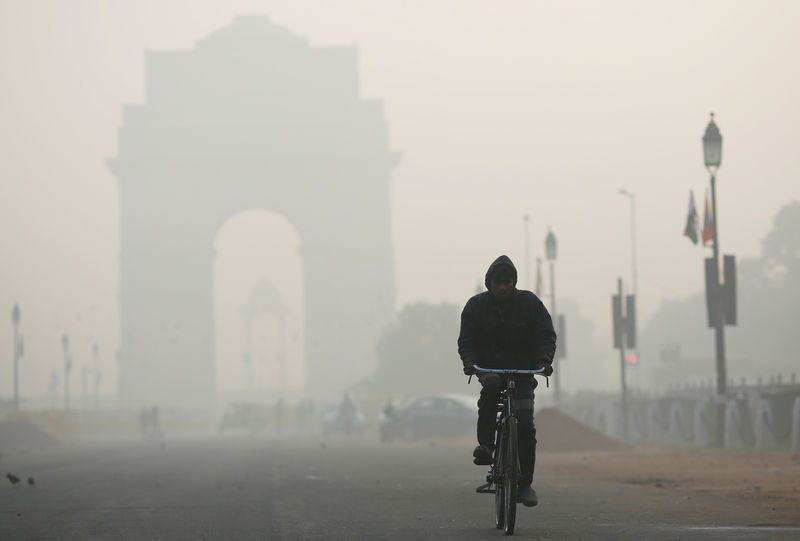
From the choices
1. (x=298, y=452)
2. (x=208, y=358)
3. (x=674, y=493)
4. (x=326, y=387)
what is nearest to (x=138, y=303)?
(x=208, y=358)

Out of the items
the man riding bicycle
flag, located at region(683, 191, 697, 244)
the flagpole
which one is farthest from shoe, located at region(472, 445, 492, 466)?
flag, located at region(683, 191, 697, 244)

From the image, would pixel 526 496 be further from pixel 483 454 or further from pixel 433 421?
pixel 433 421

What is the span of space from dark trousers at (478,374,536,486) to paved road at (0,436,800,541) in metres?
0.50

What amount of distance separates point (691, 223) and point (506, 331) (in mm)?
30678

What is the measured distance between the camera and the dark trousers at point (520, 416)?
974cm

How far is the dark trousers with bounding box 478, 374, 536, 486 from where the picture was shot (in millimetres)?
9742

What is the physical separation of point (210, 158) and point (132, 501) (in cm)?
8950

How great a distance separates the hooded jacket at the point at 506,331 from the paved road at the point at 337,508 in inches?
44.9

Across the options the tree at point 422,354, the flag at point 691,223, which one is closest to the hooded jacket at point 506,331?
the flag at point 691,223

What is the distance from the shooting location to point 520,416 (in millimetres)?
9742

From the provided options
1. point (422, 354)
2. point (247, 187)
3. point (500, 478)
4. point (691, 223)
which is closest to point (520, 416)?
point (500, 478)

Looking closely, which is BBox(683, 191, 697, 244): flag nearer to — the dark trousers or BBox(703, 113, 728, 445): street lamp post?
BBox(703, 113, 728, 445): street lamp post

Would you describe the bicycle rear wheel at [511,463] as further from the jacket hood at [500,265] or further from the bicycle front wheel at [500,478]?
the jacket hood at [500,265]

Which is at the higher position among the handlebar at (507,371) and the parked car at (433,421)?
the handlebar at (507,371)
